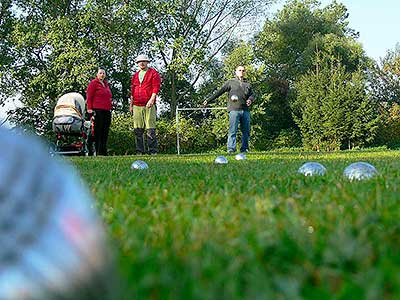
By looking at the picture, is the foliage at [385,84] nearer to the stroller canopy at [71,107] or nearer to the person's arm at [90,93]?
the stroller canopy at [71,107]

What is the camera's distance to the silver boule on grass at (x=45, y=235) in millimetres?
730

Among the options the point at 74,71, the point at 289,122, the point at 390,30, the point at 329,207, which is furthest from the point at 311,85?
the point at 329,207

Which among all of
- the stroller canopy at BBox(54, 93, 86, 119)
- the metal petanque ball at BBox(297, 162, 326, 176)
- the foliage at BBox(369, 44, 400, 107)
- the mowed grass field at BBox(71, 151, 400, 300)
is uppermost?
the foliage at BBox(369, 44, 400, 107)

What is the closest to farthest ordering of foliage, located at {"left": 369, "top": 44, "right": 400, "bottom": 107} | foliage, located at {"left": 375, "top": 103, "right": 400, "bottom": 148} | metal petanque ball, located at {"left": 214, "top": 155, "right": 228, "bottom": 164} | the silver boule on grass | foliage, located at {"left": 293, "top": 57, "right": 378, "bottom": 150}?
the silver boule on grass < metal petanque ball, located at {"left": 214, "top": 155, "right": 228, "bottom": 164} < foliage, located at {"left": 293, "top": 57, "right": 378, "bottom": 150} < foliage, located at {"left": 375, "top": 103, "right": 400, "bottom": 148} < foliage, located at {"left": 369, "top": 44, "right": 400, "bottom": 107}

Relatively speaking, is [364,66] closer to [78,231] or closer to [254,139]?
[254,139]

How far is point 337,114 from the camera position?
1019 inches

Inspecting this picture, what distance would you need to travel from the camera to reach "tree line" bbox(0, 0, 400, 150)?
25078 mm

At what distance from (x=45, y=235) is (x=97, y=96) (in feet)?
38.1

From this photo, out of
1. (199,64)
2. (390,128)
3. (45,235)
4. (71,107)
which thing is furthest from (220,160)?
(390,128)

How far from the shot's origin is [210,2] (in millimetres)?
30656

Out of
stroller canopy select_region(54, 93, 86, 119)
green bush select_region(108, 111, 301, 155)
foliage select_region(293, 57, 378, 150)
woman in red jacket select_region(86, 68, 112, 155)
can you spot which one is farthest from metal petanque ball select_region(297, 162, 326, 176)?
foliage select_region(293, 57, 378, 150)

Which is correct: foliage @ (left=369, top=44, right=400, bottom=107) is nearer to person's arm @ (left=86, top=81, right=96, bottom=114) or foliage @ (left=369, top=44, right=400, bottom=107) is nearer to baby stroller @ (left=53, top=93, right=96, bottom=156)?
baby stroller @ (left=53, top=93, right=96, bottom=156)

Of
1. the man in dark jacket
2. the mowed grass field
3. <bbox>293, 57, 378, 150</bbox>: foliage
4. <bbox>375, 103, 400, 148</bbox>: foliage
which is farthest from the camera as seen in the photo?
<bbox>375, 103, 400, 148</bbox>: foliage

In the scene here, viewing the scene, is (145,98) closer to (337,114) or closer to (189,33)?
(337,114)
